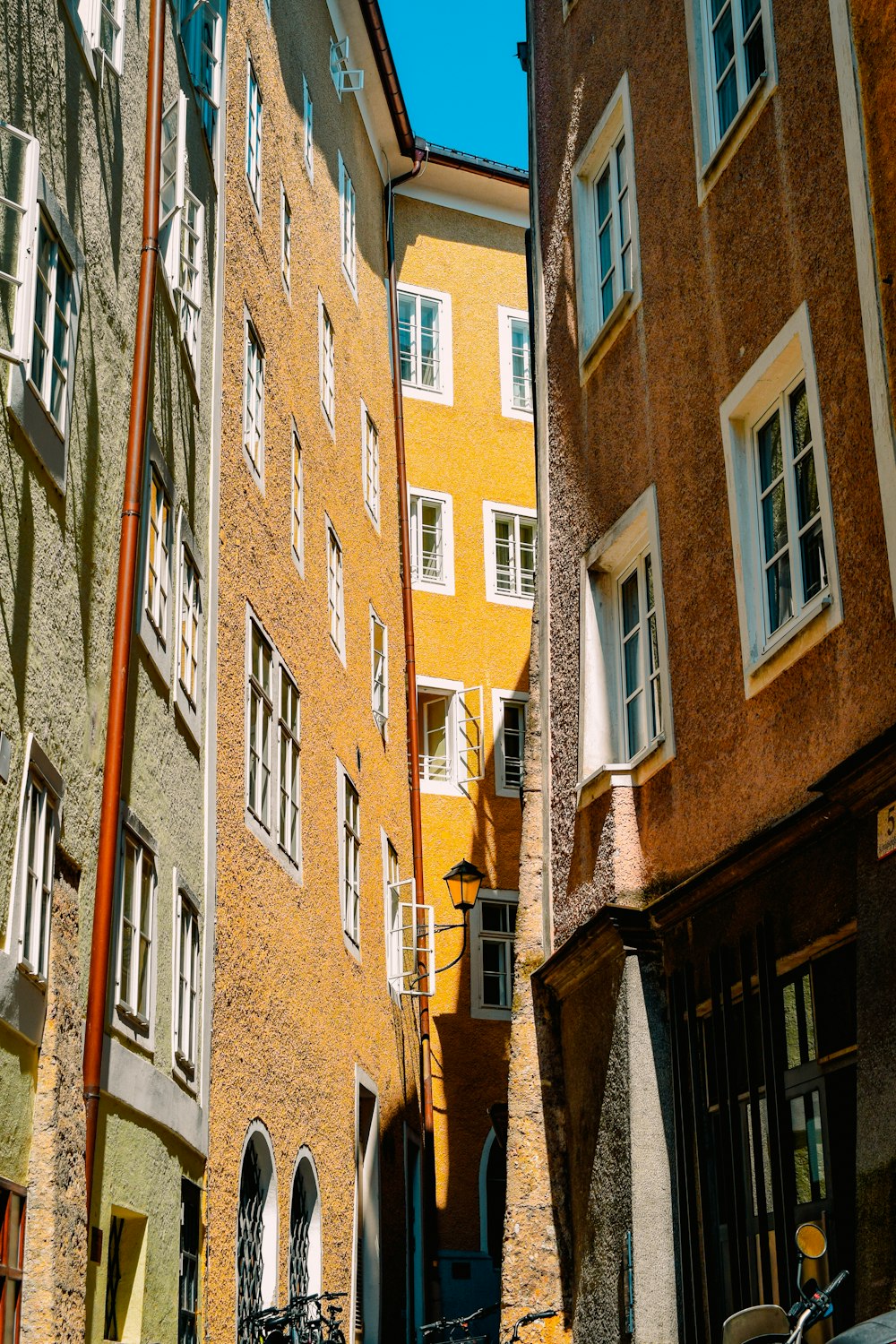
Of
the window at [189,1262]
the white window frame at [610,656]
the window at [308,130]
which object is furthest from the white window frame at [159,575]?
the window at [308,130]

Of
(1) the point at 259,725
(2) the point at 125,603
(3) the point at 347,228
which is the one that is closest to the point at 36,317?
(2) the point at 125,603

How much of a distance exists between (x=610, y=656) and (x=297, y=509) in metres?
5.95

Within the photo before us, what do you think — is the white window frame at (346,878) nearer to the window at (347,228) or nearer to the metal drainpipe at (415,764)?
the metal drainpipe at (415,764)

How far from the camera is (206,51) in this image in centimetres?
1458

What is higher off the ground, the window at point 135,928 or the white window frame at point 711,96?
the white window frame at point 711,96

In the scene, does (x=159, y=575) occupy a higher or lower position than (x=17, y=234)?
lower

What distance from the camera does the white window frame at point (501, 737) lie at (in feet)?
77.9

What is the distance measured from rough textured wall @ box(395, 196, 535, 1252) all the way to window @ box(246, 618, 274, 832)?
8.42 meters

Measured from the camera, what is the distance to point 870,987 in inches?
279

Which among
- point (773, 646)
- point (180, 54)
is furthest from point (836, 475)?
point (180, 54)

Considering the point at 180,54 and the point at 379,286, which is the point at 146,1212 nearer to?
the point at 180,54

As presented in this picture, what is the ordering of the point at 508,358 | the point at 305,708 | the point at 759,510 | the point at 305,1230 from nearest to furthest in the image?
the point at 759,510 < the point at 305,1230 < the point at 305,708 < the point at 508,358

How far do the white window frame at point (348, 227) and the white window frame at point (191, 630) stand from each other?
10323mm

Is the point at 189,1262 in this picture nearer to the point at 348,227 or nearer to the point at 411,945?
the point at 411,945
